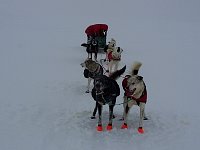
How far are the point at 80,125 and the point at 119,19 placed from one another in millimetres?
21368

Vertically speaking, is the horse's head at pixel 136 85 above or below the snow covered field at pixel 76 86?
above

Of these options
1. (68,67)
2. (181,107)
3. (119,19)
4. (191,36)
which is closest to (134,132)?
(181,107)

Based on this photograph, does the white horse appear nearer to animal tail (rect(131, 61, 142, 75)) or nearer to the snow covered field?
animal tail (rect(131, 61, 142, 75))

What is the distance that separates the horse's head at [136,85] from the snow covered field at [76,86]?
3.14 ft

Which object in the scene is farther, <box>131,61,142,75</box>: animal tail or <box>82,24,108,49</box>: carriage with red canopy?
<box>82,24,108,49</box>: carriage with red canopy

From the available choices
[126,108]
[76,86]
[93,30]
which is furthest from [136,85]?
[93,30]

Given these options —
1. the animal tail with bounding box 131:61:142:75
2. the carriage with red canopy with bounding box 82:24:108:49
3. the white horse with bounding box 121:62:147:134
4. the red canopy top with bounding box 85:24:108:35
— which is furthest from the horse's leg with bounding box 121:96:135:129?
the red canopy top with bounding box 85:24:108:35

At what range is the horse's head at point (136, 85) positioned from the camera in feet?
22.0

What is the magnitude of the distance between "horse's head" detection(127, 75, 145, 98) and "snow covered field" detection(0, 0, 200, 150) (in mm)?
956

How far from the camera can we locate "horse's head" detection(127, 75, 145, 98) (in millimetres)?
6711

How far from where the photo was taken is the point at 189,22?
2753cm

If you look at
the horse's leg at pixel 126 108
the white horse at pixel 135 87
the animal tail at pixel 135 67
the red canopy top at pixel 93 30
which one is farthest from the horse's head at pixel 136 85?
the red canopy top at pixel 93 30

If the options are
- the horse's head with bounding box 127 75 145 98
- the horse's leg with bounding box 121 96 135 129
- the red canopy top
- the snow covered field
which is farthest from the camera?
the red canopy top

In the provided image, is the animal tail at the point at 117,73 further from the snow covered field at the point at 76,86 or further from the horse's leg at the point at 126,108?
the snow covered field at the point at 76,86
